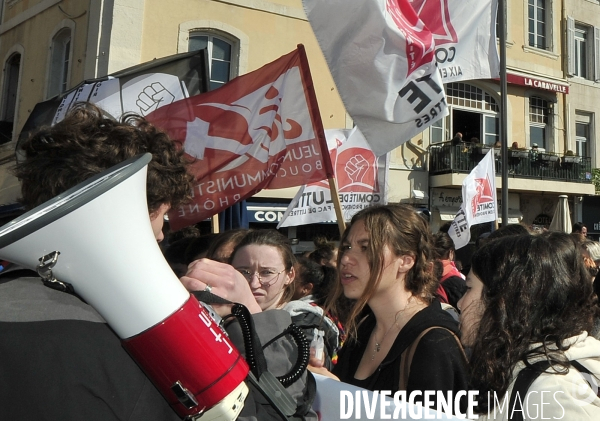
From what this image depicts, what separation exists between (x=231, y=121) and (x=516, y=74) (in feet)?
45.0

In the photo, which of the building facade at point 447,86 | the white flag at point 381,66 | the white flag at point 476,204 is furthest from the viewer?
the building facade at point 447,86

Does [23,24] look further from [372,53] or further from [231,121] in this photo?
[372,53]

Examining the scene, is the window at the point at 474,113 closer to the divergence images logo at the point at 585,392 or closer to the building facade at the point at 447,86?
the building facade at the point at 447,86

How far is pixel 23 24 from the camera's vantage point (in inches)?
593

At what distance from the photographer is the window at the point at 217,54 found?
Answer: 12984 millimetres

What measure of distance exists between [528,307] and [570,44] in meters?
18.6

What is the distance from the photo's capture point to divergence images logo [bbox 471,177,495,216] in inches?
299

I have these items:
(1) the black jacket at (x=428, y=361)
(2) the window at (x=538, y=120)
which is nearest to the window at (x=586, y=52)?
(2) the window at (x=538, y=120)

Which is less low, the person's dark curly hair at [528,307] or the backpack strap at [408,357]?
the person's dark curly hair at [528,307]

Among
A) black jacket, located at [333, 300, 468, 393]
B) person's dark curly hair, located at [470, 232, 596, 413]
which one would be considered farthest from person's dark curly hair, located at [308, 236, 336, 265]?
person's dark curly hair, located at [470, 232, 596, 413]

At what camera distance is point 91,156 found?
1.35 m

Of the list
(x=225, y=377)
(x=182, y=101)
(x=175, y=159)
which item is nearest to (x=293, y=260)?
(x=175, y=159)

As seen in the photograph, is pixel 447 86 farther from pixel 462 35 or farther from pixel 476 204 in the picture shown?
pixel 462 35

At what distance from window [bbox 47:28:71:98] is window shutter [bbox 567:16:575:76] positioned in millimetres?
14382
